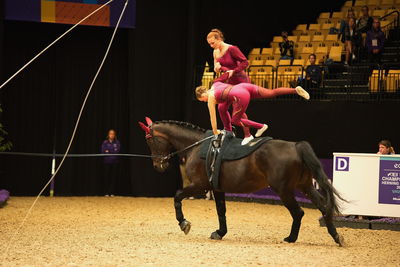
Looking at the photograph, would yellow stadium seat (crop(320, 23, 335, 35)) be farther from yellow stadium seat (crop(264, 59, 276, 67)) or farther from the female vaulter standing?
the female vaulter standing

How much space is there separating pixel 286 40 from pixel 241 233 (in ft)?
26.2

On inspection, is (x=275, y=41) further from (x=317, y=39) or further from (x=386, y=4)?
(x=386, y=4)

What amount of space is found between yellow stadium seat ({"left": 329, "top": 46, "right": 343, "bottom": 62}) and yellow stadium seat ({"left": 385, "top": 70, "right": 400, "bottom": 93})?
1865mm

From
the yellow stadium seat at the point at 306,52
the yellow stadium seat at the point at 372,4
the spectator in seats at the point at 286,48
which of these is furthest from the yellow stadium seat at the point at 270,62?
the yellow stadium seat at the point at 372,4

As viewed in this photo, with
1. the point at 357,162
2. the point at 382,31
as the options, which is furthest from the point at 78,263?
the point at 382,31

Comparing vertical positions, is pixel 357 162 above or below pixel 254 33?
below

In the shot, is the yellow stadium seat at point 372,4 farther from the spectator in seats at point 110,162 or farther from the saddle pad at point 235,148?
the saddle pad at point 235,148

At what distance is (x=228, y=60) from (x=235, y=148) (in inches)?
48.0

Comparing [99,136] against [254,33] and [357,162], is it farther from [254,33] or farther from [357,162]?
[357,162]

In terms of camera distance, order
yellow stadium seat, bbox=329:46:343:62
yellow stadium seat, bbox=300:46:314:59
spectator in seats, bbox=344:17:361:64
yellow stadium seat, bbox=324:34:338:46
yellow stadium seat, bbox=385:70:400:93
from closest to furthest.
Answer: yellow stadium seat, bbox=385:70:400:93 < spectator in seats, bbox=344:17:361:64 < yellow stadium seat, bbox=329:46:343:62 < yellow stadium seat, bbox=300:46:314:59 < yellow stadium seat, bbox=324:34:338:46

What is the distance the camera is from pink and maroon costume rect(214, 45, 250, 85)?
29.9 feet

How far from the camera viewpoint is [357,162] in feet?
35.8

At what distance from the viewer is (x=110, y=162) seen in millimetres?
16328

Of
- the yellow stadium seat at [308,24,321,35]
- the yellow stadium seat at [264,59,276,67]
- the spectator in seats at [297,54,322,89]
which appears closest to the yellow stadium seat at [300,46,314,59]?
the yellow stadium seat at [264,59,276,67]
